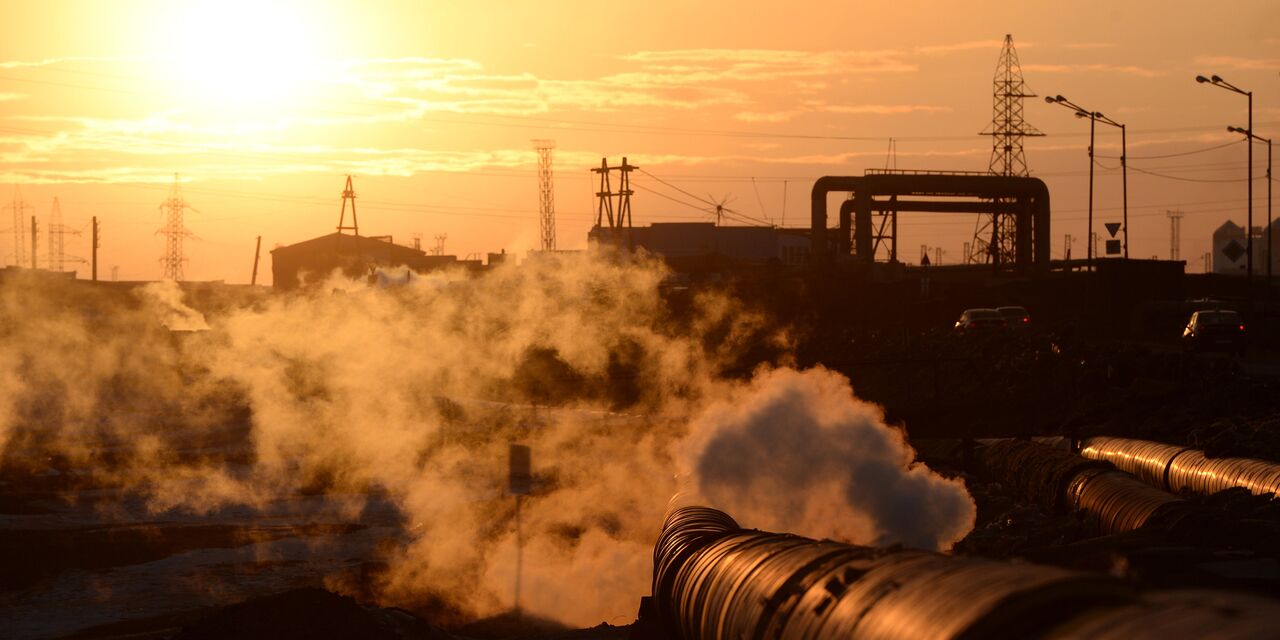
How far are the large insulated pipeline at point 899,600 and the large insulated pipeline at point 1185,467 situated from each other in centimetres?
785

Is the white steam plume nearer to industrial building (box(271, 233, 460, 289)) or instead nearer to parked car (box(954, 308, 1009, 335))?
parked car (box(954, 308, 1009, 335))

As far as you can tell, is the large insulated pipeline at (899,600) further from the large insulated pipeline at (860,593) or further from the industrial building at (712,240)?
the industrial building at (712,240)

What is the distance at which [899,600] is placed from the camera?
572 centimetres

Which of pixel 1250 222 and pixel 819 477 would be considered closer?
pixel 819 477

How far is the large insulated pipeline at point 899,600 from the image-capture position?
4582mm

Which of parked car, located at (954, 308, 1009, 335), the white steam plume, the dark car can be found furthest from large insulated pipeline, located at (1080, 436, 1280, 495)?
parked car, located at (954, 308, 1009, 335)

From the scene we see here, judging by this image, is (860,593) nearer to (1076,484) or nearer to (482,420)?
(1076,484)

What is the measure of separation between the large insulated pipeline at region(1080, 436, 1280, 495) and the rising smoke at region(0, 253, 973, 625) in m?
3.22

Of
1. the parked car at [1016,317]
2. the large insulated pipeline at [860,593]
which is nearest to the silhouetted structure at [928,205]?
the parked car at [1016,317]

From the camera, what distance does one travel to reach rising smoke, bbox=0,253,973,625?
17.9 metres

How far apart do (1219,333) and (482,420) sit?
24.6 metres

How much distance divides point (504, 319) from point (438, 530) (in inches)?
829

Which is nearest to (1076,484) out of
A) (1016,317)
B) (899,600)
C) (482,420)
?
(899,600)

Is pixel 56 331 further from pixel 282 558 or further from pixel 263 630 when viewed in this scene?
pixel 263 630
